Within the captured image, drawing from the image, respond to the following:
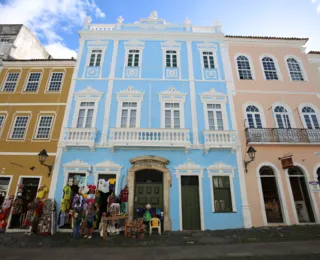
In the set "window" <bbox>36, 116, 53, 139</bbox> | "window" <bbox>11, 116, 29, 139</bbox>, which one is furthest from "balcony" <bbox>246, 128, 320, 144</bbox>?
"window" <bbox>11, 116, 29, 139</bbox>

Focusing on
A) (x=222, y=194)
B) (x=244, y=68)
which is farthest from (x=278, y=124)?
(x=222, y=194)

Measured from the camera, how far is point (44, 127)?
486 inches

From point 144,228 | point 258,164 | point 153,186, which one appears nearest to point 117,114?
point 153,186

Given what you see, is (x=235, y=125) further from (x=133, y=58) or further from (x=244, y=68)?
(x=133, y=58)

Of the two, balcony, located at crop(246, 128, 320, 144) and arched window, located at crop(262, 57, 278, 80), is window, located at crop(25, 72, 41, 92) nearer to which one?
balcony, located at crop(246, 128, 320, 144)

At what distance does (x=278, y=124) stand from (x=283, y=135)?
0.97 meters

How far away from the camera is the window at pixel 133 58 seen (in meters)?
13.9

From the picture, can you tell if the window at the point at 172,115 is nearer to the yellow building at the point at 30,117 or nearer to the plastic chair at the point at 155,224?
the plastic chair at the point at 155,224

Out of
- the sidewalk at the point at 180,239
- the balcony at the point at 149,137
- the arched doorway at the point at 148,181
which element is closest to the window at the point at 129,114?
the balcony at the point at 149,137

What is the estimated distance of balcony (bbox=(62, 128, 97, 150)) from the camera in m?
11.2

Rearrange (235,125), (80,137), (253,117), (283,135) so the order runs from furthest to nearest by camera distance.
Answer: (253,117) < (235,125) < (283,135) < (80,137)

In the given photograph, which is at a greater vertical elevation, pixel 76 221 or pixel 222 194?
pixel 222 194

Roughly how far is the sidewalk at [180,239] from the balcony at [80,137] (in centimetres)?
465

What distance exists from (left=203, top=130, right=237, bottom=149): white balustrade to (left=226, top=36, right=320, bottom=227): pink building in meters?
0.76
